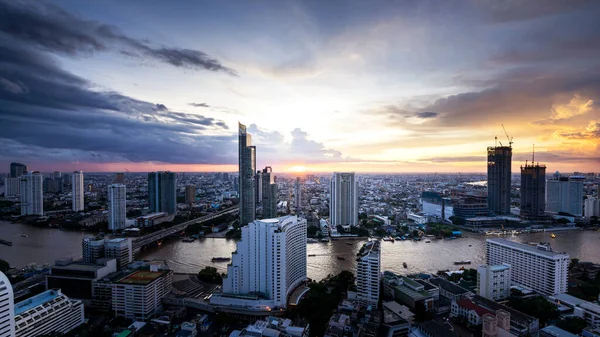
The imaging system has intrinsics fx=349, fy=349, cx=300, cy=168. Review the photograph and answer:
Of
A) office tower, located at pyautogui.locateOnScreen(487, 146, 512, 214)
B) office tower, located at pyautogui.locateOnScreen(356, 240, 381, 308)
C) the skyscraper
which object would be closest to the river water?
office tower, located at pyautogui.locateOnScreen(356, 240, 381, 308)

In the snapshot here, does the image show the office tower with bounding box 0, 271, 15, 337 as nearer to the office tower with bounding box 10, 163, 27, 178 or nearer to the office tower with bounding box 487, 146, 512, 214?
the office tower with bounding box 487, 146, 512, 214

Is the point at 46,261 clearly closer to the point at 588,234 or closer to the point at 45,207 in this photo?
the point at 45,207

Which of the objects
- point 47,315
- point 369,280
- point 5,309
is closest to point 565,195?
point 369,280

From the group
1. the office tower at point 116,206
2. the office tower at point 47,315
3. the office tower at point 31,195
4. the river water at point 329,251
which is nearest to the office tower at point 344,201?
the river water at point 329,251

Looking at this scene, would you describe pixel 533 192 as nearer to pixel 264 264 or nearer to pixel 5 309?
pixel 264 264

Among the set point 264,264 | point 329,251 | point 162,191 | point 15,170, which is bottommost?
point 329,251

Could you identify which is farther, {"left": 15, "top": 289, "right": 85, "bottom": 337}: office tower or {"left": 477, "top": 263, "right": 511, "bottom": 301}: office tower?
{"left": 477, "top": 263, "right": 511, "bottom": 301}: office tower

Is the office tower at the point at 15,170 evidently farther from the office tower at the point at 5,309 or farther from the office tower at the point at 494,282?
the office tower at the point at 494,282
